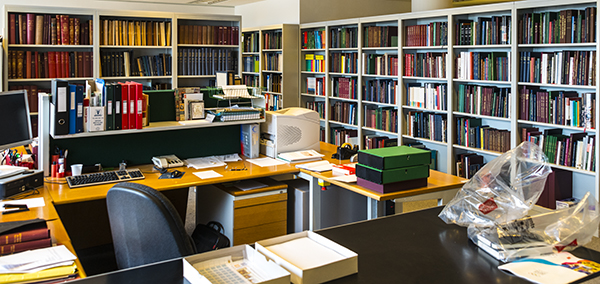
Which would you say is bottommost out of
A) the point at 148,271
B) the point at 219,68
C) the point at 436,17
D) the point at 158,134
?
the point at 148,271

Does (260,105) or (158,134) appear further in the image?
(260,105)

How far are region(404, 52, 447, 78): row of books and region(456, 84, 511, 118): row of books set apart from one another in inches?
12.9

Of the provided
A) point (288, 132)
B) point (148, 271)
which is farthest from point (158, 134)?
point (148, 271)

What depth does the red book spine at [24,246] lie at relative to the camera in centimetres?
187

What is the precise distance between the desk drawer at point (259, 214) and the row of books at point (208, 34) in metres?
3.15

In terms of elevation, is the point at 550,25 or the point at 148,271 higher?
the point at 550,25

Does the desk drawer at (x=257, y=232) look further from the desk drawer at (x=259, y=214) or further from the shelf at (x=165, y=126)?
the shelf at (x=165, y=126)

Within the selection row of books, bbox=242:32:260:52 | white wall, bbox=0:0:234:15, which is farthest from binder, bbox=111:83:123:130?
white wall, bbox=0:0:234:15

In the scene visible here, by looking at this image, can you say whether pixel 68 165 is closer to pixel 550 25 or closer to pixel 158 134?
pixel 158 134

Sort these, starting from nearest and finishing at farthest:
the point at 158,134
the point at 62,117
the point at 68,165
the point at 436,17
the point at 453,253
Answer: the point at 453,253 < the point at 62,117 < the point at 68,165 < the point at 158,134 < the point at 436,17

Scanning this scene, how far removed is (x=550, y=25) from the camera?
13.8 ft

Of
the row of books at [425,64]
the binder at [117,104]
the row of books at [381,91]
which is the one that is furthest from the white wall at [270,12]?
the binder at [117,104]

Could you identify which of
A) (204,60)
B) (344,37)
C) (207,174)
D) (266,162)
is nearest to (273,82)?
(344,37)

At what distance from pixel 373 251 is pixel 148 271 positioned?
761 millimetres
